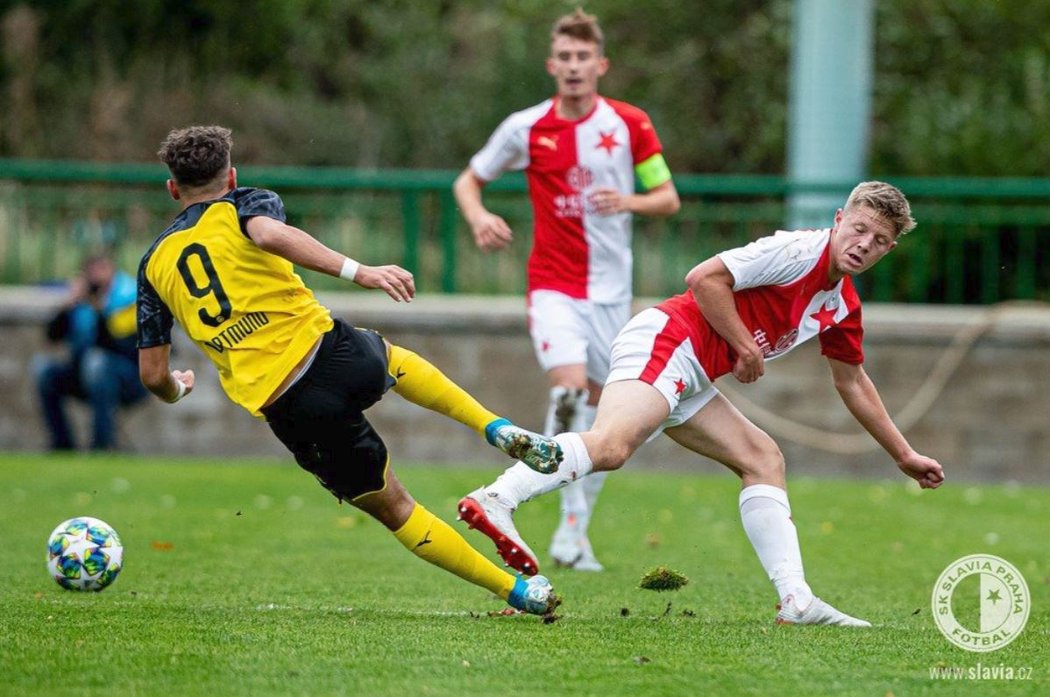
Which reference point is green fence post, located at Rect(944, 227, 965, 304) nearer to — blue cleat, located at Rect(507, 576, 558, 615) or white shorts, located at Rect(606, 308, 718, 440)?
white shorts, located at Rect(606, 308, 718, 440)

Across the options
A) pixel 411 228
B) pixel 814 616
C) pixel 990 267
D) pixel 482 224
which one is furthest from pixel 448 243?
pixel 814 616

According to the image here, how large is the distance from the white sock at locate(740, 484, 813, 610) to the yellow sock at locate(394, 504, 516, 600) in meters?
0.98

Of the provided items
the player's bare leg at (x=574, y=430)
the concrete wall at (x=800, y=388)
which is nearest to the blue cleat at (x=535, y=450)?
the player's bare leg at (x=574, y=430)

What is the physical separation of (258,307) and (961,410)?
9453 millimetres

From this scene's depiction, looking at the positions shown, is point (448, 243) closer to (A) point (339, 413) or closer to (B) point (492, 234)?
(B) point (492, 234)

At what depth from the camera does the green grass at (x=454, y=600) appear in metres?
5.04

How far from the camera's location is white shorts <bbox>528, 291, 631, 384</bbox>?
332 inches

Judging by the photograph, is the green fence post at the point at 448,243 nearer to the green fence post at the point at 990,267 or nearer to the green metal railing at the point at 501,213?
the green metal railing at the point at 501,213

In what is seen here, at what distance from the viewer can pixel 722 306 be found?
6125mm

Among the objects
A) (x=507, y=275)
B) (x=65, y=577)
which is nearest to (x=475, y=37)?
(x=507, y=275)

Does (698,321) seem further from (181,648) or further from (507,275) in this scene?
(507,275)

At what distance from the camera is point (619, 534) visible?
10.1m

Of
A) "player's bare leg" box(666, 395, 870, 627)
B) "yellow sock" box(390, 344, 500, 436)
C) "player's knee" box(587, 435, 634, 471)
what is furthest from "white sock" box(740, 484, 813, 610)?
"yellow sock" box(390, 344, 500, 436)

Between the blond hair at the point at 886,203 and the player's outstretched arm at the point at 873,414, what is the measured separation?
70 centimetres
